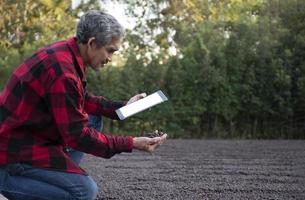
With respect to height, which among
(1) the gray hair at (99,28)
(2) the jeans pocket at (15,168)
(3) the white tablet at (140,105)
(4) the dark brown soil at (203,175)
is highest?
(1) the gray hair at (99,28)

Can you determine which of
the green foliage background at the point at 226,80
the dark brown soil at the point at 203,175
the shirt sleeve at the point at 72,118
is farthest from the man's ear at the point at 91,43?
the green foliage background at the point at 226,80

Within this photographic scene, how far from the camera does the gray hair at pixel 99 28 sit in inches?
105

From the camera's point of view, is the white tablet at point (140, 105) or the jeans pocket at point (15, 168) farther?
the white tablet at point (140, 105)

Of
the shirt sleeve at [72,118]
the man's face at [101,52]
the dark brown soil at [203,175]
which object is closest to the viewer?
the shirt sleeve at [72,118]

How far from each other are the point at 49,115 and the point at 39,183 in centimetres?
35

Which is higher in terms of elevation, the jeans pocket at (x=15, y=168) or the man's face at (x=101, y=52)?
the man's face at (x=101, y=52)

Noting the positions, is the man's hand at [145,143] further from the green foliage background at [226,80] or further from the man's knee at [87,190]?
the green foliage background at [226,80]

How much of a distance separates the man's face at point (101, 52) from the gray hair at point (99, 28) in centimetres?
3

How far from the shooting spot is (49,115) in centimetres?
272

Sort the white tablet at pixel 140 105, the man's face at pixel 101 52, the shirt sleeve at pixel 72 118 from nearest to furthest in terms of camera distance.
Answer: the shirt sleeve at pixel 72 118 < the man's face at pixel 101 52 < the white tablet at pixel 140 105

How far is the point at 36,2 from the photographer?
19.1 meters

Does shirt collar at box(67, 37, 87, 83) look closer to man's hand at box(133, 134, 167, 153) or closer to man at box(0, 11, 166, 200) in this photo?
man at box(0, 11, 166, 200)

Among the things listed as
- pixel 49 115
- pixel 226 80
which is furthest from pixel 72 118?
pixel 226 80

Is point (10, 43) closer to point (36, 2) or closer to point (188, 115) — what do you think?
point (36, 2)
